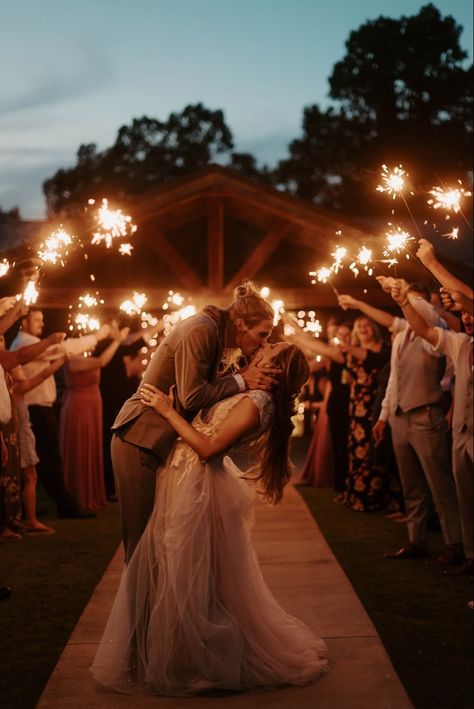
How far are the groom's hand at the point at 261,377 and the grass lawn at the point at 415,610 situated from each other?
1810mm

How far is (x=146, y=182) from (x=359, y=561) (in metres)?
43.8

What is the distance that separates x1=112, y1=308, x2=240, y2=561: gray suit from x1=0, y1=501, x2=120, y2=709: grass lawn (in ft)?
3.19

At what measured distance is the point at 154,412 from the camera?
516 cm

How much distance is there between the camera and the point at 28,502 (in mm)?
9961

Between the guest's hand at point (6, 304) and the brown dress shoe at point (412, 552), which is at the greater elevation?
the guest's hand at point (6, 304)

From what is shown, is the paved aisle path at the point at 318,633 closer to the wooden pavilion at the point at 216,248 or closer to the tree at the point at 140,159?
the wooden pavilion at the point at 216,248

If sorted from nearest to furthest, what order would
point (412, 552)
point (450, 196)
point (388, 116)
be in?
1. point (450, 196)
2. point (412, 552)
3. point (388, 116)

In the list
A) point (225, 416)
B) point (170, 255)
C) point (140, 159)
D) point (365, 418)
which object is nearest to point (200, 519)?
point (225, 416)

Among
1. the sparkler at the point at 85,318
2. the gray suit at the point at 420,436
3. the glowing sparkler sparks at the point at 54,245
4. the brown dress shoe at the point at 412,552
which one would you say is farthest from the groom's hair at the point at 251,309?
the brown dress shoe at the point at 412,552

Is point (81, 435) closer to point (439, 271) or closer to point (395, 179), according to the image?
point (439, 271)

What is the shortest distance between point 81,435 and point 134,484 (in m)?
6.89

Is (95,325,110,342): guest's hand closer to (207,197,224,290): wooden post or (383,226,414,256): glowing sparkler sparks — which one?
(383,226,414,256): glowing sparkler sparks

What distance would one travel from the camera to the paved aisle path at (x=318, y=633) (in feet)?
15.9

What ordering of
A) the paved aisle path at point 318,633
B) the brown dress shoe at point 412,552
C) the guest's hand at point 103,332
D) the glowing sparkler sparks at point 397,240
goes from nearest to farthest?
the paved aisle path at point 318,633
the glowing sparkler sparks at point 397,240
the brown dress shoe at point 412,552
the guest's hand at point 103,332
